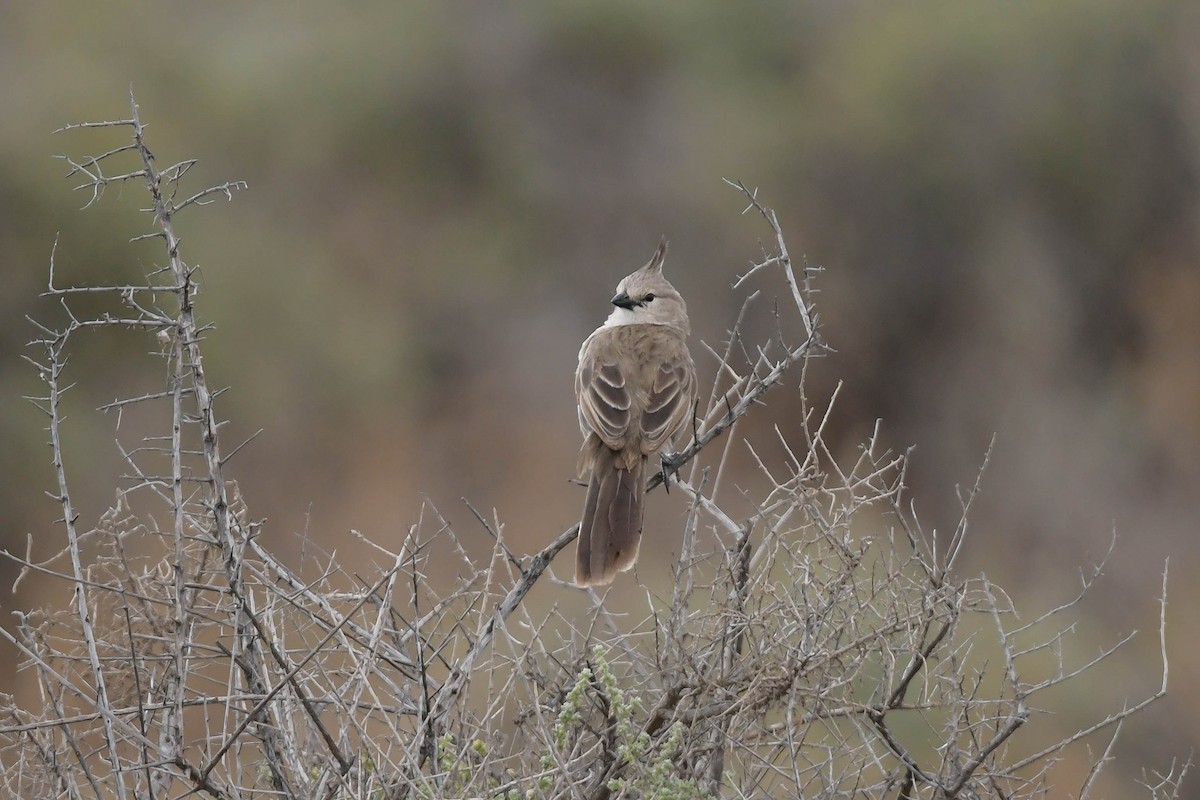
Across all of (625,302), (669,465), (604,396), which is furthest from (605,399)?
(625,302)

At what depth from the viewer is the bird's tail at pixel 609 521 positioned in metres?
5.38

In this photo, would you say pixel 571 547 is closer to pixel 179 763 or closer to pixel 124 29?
pixel 179 763

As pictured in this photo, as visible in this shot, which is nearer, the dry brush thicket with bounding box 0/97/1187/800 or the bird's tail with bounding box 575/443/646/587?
the dry brush thicket with bounding box 0/97/1187/800

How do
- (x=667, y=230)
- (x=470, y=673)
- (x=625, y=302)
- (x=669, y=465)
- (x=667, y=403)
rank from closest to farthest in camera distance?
(x=470, y=673) < (x=669, y=465) < (x=667, y=403) < (x=625, y=302) < (x=667, y=230)

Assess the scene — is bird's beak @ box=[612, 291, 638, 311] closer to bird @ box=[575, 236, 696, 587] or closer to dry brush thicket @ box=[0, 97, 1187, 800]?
bird @ box=[575, 236, 696, 587]

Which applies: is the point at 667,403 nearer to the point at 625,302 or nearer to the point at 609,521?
the point at 609,521

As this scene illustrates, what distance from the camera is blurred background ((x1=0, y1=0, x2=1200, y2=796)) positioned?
1273 centimetres

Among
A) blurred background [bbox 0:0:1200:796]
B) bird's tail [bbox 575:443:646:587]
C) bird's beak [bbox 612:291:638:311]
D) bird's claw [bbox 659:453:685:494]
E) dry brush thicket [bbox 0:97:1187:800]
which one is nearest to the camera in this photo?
dry brush thicket [bbox 0:97:1187:800]

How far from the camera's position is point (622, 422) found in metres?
5.80

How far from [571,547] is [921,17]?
8.59 meters

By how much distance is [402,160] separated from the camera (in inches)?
580

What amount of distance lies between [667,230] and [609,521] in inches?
352

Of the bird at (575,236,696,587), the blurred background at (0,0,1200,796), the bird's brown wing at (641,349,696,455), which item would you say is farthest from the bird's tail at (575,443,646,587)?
the blurred background at (0,0,1200,796)

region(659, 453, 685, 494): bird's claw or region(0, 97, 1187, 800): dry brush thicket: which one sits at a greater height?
region(659, 453, 685, 494): bird's claw
